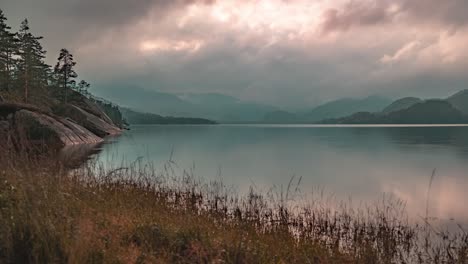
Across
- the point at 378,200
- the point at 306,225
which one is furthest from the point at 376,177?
the point at 306,225

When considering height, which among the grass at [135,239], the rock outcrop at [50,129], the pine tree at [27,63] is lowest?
the grass at [135,239]

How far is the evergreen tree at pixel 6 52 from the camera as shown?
59091 millimetres

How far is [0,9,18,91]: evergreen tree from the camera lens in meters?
59.1

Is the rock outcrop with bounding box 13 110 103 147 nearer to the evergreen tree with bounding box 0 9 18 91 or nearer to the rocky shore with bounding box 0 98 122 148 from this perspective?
the rocky shore with bounding box 0 98 122 148

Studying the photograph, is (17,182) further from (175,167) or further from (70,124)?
(70,124)

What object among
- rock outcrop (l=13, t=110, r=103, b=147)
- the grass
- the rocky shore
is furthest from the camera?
rock outcrop (l=13, t=110, r=103, b=147)

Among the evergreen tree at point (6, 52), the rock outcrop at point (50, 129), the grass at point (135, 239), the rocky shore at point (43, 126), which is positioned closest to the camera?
the grass at point (135, 239)

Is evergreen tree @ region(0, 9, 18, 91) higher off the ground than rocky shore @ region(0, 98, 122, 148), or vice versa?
evergreen tree @ region(0, 9, 18, 91)

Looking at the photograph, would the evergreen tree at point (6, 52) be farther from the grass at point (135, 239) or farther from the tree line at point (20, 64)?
the grass at point (135, 239)

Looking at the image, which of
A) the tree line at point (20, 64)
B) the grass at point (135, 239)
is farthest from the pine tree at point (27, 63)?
the grass at point (135, 239)

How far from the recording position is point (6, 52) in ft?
218

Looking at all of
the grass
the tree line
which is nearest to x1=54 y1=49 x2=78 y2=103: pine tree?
the tree line

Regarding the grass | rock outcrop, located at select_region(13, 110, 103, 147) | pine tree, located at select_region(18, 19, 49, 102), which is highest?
pine tree, located at select_region(18, 19, 49, 102)

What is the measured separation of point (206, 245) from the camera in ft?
25.6
